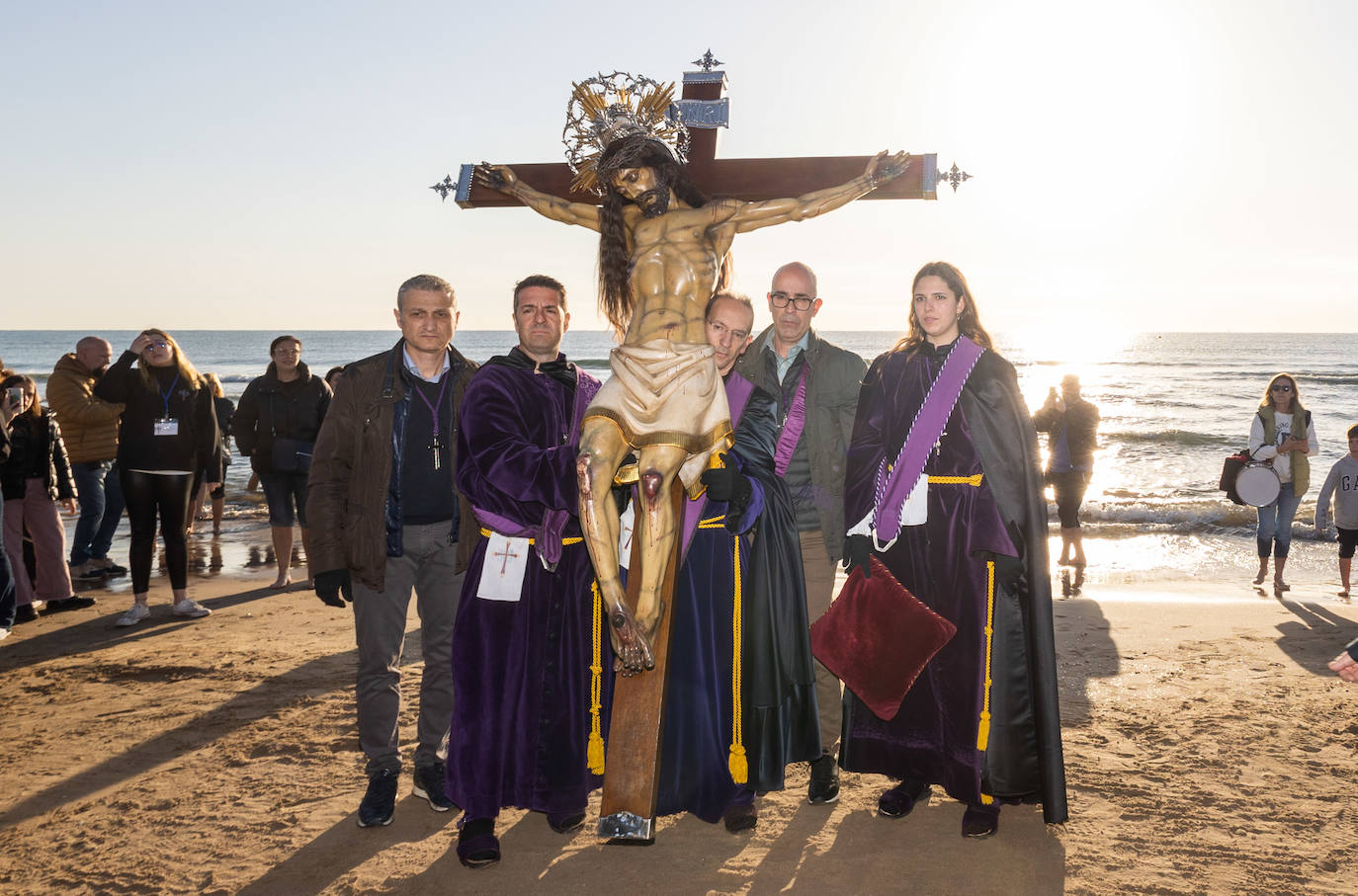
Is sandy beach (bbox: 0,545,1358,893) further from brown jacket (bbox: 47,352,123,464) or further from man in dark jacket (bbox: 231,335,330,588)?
brown jacket (bbox: 47,352,123,464)

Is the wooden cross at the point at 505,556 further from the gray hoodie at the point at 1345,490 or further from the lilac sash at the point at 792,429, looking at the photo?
the gray hoodie at the point at 1345,490

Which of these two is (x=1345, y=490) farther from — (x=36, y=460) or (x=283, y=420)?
(x=36, y=460)

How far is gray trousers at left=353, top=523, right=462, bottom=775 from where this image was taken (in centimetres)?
411

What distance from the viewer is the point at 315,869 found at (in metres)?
3.69

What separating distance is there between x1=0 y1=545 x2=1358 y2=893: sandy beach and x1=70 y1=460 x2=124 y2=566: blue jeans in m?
3.10

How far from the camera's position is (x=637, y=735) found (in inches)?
139

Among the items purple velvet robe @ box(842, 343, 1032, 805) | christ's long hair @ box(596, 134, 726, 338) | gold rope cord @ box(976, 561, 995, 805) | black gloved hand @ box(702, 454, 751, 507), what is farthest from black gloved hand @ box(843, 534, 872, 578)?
christ's long hair @ box(596, 134, 726, 338)

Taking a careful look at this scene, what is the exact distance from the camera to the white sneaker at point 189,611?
25.1 feet

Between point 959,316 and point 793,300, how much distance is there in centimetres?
80

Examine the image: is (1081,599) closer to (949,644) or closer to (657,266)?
(949,644)

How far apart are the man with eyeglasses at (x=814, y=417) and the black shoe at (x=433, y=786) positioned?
6.01 ft

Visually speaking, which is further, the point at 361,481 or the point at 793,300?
the point at 793,300

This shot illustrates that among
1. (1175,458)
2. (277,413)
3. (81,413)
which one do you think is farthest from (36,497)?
(1175,458)

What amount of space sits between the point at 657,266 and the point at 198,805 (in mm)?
3219
